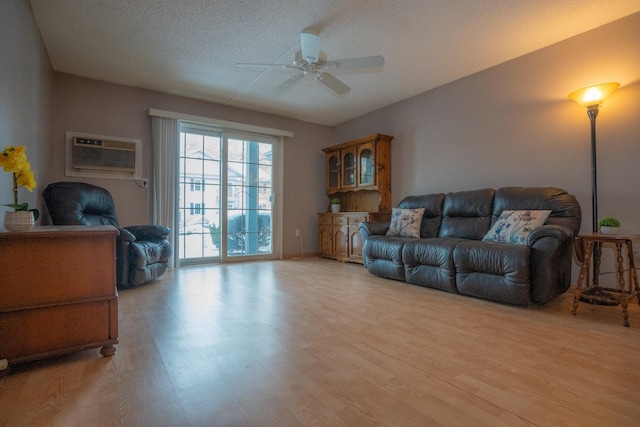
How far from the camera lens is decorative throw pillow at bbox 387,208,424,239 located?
371 centimetres

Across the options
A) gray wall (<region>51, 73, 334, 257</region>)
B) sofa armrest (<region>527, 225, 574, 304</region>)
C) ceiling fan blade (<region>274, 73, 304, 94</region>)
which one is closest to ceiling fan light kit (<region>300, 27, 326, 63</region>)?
ceiling fan blade (<region>274, 73, 304, 94</region>)

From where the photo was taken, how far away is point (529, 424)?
108 cm

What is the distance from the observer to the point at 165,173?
4238mm

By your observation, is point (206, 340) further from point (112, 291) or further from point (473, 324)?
point (473, 324)

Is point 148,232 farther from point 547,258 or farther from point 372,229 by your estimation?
point 547,258

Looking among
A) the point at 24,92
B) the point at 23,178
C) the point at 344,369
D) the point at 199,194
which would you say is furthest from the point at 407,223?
the point at 24,92

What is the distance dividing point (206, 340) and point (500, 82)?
389 centimetres

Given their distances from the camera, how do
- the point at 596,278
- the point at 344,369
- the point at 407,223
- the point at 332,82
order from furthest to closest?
1. the point at 407,223
2. the point at 332,82
3. the point at 596,278
4. the point at 344,369

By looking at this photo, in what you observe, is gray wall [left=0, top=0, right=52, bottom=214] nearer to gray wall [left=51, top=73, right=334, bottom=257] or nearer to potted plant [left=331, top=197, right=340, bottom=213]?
gray wall [left=51, top=73, right=334, bottom=257]

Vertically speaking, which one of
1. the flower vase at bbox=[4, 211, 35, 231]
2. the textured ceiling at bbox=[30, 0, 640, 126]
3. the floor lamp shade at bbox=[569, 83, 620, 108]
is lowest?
the flower vase at bbox=[4, 211, 35, 231]

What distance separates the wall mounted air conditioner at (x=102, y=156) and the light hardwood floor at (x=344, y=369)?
214cm

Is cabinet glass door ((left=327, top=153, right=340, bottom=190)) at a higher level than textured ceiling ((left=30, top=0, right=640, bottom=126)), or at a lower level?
lower

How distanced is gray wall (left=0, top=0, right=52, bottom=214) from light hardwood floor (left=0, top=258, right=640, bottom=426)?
1336mm

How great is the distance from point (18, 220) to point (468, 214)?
12.0 feet
